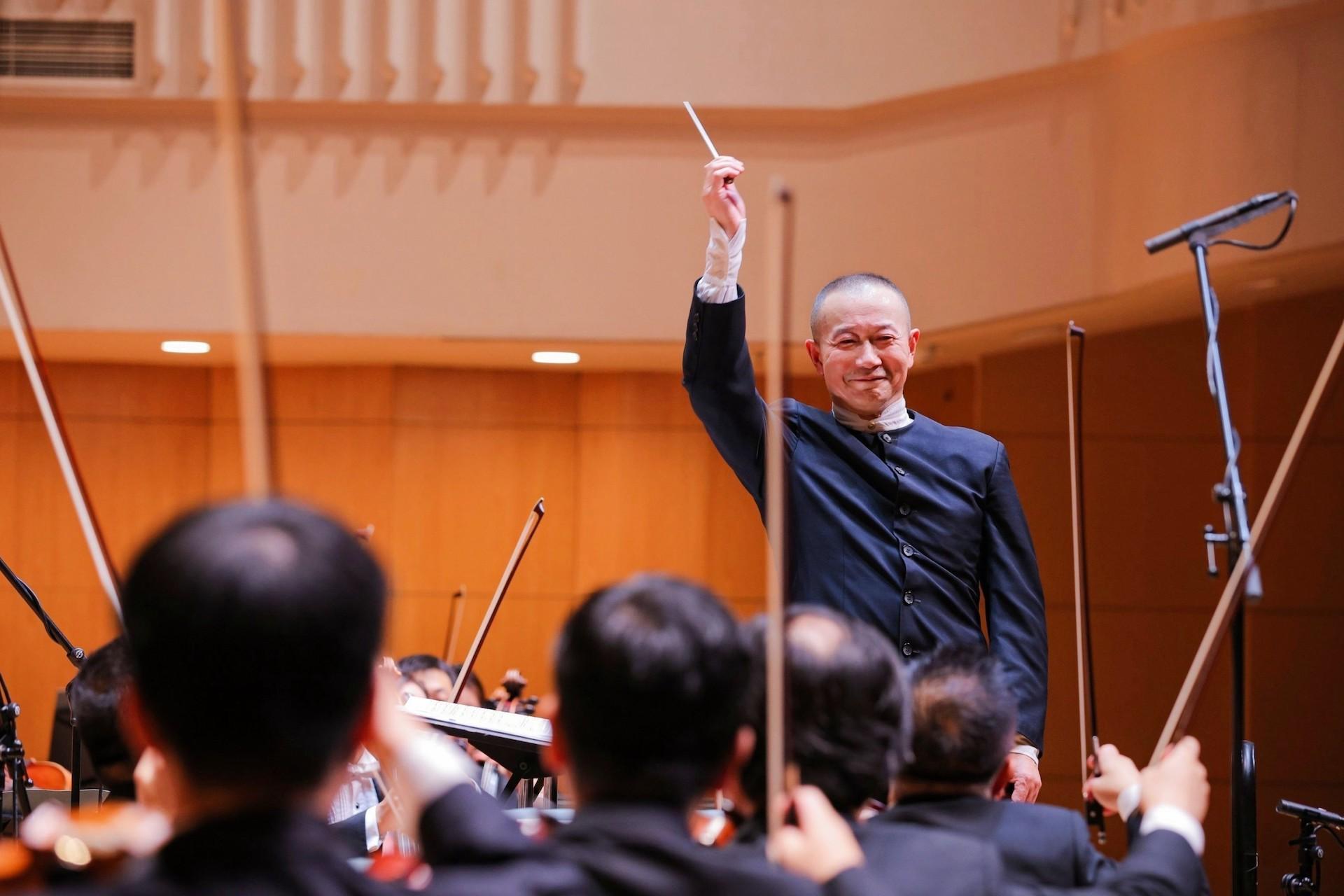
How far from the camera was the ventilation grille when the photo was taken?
550 centimetres

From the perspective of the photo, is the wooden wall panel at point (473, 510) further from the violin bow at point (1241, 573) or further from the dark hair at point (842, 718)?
the dark hair at point (842, 718)

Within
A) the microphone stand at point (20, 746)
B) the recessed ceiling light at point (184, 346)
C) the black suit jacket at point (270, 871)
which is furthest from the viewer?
the recessed ceiling light at point (184, 346)

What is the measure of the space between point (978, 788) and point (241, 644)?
870 mm

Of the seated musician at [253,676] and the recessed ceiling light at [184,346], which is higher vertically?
the recessed ceiling light at [184,346]

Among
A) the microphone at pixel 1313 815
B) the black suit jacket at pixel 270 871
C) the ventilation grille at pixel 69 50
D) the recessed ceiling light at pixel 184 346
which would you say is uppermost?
the ventilation grille at pixel 69 50

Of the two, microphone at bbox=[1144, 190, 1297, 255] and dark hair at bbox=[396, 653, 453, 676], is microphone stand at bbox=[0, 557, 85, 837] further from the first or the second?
microphone at bbox=[1144, 190, 1297, 255]

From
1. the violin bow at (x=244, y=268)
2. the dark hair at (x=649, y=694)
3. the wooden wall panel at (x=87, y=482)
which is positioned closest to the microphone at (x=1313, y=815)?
the dark hair at (x=649, y=694)

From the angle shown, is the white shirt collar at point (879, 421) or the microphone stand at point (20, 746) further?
the microphone stand at point (20, 746)

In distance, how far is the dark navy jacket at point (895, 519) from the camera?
243 cm

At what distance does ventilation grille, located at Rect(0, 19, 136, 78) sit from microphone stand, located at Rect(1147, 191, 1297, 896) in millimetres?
4360

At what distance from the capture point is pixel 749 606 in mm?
6789

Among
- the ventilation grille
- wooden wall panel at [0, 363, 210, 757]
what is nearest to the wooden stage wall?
wooden wall panel at [0, 363, 210, 757]

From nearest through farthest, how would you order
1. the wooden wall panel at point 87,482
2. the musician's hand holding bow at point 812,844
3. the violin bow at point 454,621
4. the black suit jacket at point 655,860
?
1. the black suit jacket at point 655,860
2. the musician's hand holding bow at point 812,844
3. the violin bow at point 454,621
4. the wooden wall panel at point 87,482

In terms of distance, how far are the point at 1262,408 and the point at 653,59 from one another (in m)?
2.87
